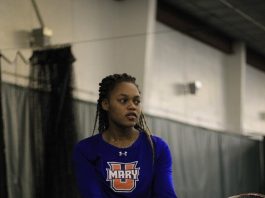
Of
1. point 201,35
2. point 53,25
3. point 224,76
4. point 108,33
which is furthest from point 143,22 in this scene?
point 224,76

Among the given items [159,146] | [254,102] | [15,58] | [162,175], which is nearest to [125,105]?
[159,146]

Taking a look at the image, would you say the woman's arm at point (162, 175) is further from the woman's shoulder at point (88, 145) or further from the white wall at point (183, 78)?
the white wall at point (183, 78)

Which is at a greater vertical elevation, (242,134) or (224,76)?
(224,76)

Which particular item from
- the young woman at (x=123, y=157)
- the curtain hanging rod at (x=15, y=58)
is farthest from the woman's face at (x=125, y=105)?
the curtain hanging rod at (x=15, y=58)

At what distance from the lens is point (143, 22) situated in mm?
10234

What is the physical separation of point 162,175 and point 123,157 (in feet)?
0.64

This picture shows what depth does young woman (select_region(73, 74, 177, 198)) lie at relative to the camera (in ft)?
8.38

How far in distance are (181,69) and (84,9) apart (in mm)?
3610

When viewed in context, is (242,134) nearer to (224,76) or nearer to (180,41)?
(224,76)

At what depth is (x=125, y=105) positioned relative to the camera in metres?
2.65

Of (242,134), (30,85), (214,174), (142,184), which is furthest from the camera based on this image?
(242,134)

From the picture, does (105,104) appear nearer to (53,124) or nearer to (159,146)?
(159,146)

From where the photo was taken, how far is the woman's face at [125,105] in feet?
8.71

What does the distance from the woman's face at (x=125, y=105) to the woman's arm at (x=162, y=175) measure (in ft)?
0.59
